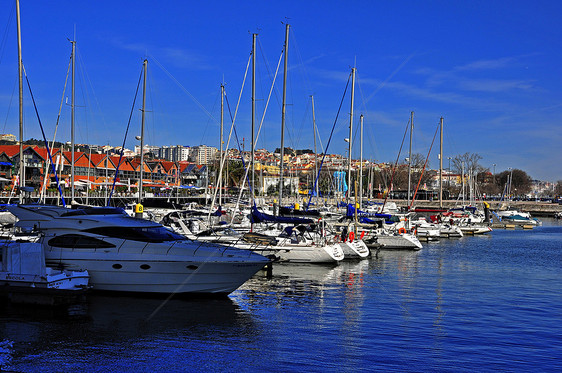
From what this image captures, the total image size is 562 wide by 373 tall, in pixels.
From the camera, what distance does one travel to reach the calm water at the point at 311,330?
13734 mm

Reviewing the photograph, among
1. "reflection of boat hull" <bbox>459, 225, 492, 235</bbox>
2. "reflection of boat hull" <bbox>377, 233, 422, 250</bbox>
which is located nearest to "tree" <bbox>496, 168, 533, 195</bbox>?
"reflection of boat hull" <bbox>459, 225, 492, 235</bbox>

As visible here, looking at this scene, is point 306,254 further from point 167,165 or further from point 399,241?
point 167,165

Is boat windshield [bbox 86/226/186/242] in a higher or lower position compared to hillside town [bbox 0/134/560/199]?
lower

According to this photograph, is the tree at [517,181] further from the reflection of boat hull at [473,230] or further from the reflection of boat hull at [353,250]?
the reflection of boat hull at [353,250]

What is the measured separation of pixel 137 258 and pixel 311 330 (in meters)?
7.14

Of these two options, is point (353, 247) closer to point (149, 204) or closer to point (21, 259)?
point (21, 259)

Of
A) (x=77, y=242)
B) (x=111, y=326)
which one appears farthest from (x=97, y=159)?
(x=111, y=326)

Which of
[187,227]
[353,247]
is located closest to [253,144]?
[187,227]

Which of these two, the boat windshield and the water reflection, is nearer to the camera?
the water reflection

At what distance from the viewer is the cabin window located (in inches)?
808

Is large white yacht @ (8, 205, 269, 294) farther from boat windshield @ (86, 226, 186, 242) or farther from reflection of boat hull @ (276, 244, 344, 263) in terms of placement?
reflection of boat hull @ (276, 244, 344, 263)

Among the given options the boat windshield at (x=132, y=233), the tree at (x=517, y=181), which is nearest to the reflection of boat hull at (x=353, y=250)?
the boat windshield at (x=132, y=233)

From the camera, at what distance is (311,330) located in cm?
1689

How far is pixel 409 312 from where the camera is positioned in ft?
65.3
